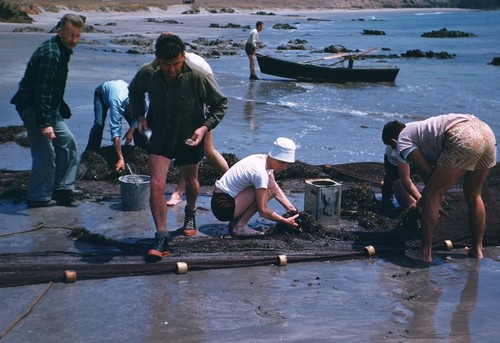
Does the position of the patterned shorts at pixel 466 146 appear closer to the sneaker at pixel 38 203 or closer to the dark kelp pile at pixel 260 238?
the dark kelp pile at pixel 260 238

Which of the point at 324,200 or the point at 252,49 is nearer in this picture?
the point at 324,200

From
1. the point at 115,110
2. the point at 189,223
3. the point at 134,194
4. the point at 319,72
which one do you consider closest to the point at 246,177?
the point at 189,223

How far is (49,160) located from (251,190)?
205cm

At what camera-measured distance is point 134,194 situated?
7273mm

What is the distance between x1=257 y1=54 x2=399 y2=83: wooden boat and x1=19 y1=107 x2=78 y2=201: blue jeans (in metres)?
15.7

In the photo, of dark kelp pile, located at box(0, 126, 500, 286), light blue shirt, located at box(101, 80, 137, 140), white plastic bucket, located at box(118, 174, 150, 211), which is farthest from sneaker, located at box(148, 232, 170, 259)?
light blue shirt, located at box(101, 80, 137, 140)

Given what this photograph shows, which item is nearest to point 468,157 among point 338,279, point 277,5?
point 338,279

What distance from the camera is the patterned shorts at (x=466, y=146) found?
5.92 meters

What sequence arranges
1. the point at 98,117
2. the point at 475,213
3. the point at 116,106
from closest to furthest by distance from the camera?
the point at 475,213 < the point at 116,106 < the point at 98,117

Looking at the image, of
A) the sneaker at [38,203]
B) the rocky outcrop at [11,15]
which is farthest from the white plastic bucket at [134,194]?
the rocky outcrop at [11,15]

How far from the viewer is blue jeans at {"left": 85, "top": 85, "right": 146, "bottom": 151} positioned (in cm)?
854

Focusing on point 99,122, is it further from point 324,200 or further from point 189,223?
point 324,200

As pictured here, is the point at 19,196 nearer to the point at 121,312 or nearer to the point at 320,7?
the point at 121,312

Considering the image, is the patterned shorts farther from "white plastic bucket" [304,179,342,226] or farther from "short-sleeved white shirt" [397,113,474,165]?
"white plastic bucket" [304,179,342,226]
